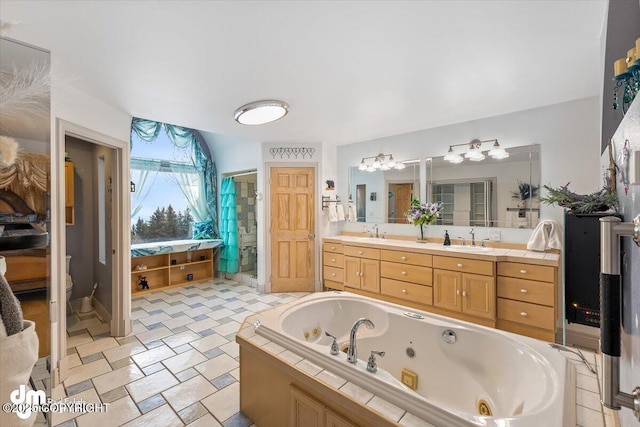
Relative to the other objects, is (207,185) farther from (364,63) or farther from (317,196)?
(364,63)

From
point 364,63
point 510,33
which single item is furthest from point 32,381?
point 510,33

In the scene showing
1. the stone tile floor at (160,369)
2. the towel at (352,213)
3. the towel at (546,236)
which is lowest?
the stone tile floor at (160,369)

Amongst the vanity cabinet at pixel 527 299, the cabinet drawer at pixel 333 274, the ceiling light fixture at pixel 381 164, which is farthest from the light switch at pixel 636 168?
the cabinet drawer at pixel 333 274

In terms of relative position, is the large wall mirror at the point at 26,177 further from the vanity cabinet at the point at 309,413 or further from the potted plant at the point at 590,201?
the potted plant at the point at 590,201

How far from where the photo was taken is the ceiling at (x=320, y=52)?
1.46 metres

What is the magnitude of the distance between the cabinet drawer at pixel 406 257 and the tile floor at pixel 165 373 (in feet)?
5.60

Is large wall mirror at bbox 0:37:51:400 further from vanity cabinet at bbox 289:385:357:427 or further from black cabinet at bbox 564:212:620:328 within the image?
black cabinet at bbox 564:212:620:328

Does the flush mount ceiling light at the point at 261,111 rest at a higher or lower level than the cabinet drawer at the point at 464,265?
higher

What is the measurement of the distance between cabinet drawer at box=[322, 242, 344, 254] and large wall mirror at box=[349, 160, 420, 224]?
0.69 meters

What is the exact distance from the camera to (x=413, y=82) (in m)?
2.31

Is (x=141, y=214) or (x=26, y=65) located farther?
(x=141, y=214)

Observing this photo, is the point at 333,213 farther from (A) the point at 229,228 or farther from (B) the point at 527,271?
Result: (B) the point at 527,271

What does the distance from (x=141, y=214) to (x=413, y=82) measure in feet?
15.3

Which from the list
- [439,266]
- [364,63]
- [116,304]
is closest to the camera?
[364,63]
